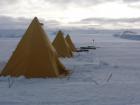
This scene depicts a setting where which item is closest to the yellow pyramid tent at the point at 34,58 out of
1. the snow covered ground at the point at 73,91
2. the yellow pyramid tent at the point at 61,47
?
the snow covered ground at the point at 73,91

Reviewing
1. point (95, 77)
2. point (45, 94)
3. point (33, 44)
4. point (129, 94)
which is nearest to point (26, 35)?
point (33, 44)

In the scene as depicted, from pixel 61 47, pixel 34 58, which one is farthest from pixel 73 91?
pixel 61 47

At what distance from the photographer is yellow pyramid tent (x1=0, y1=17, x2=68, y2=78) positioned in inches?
575

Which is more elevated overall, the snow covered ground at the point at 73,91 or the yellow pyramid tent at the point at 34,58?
the yellow pyramid tent at the point at 34,58

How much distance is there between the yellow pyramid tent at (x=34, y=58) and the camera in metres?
14.6

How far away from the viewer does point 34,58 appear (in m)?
14.7

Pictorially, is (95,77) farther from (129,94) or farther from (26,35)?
(129,94)

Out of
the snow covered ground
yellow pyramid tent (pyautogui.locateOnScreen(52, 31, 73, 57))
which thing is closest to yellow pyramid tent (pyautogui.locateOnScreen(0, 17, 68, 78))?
the snow covered ground

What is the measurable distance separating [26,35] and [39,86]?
321 centimetres

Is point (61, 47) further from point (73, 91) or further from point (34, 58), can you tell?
point (73, 91)

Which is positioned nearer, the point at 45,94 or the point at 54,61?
the point at 45,94

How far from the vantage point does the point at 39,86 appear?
12.5m

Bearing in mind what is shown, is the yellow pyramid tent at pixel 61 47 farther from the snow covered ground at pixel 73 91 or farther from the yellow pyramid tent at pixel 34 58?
the snow covered ground at pixel 73 91

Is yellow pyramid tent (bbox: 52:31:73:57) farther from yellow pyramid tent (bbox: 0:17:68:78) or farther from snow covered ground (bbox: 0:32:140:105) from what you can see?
snow covered ground (bbox: 0:32:140:105)
